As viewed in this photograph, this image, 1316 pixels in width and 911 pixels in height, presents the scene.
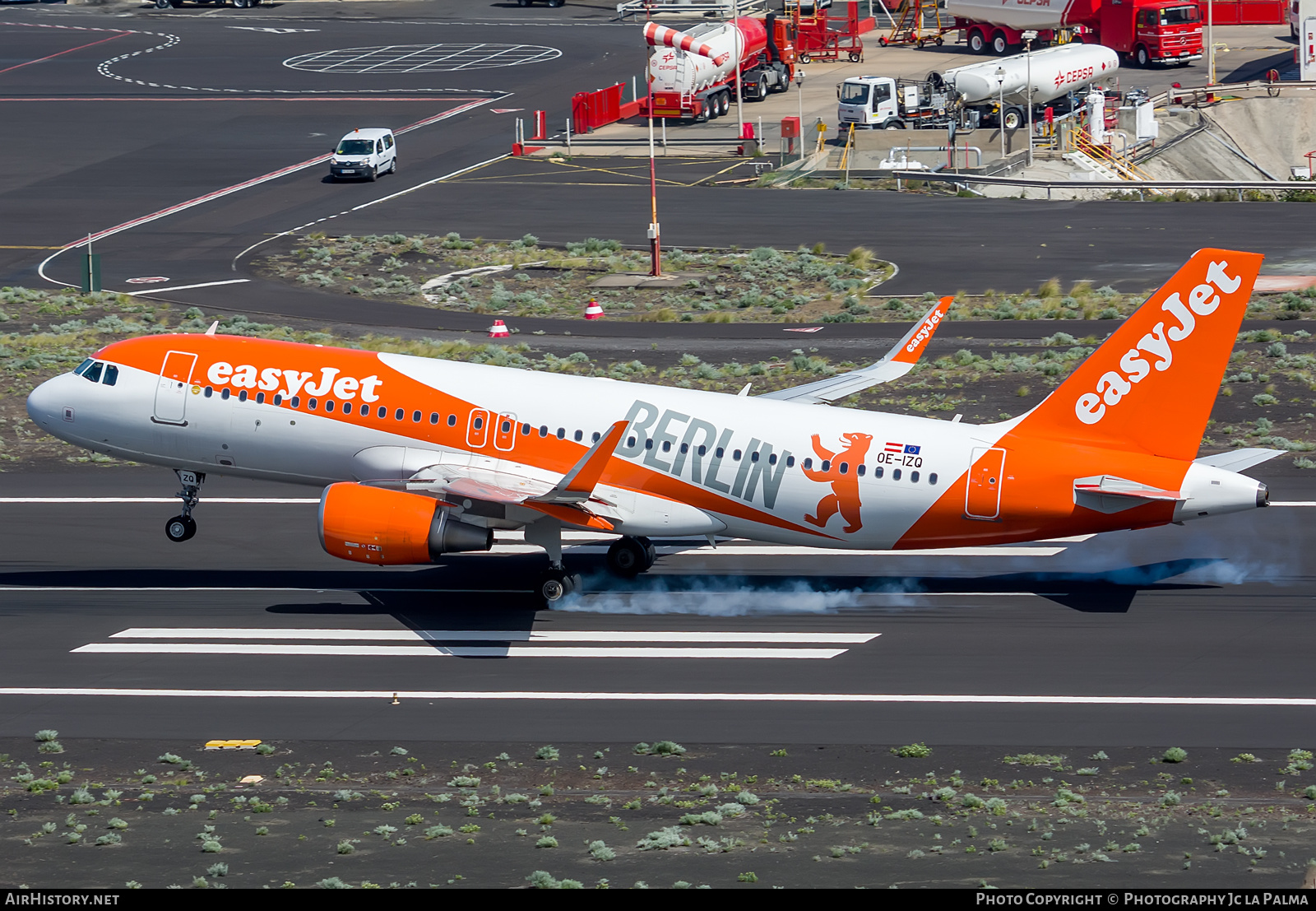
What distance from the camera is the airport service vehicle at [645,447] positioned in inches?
1190

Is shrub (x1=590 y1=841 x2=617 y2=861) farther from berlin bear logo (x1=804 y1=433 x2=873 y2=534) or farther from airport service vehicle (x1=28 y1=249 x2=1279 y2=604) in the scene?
berlin bear logo (x1=804 y1=433 x2=873 y2=534)

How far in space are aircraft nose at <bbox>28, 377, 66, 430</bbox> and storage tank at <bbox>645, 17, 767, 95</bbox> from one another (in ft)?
204

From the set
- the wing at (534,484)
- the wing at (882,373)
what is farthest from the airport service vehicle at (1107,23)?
the wing at (534,484)

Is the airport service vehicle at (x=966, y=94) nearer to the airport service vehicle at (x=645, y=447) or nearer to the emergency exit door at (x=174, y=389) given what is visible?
the airport service vehicle at (x=645, y=447)

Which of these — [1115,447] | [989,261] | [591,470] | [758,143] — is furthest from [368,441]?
[758,143]

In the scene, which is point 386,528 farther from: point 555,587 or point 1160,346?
point 1160,346

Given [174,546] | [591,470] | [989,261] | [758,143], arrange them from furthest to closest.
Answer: [758,143]
[989,261]
[174,546]
[591,470]

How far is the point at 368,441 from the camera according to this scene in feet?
109

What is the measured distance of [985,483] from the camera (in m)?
31.2

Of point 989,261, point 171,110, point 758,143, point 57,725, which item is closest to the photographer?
point 57,725

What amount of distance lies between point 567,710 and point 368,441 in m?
8.42

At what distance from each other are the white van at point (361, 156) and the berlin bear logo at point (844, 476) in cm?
5801

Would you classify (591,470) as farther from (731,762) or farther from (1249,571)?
(1249,571)

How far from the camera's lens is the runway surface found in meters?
27.6
